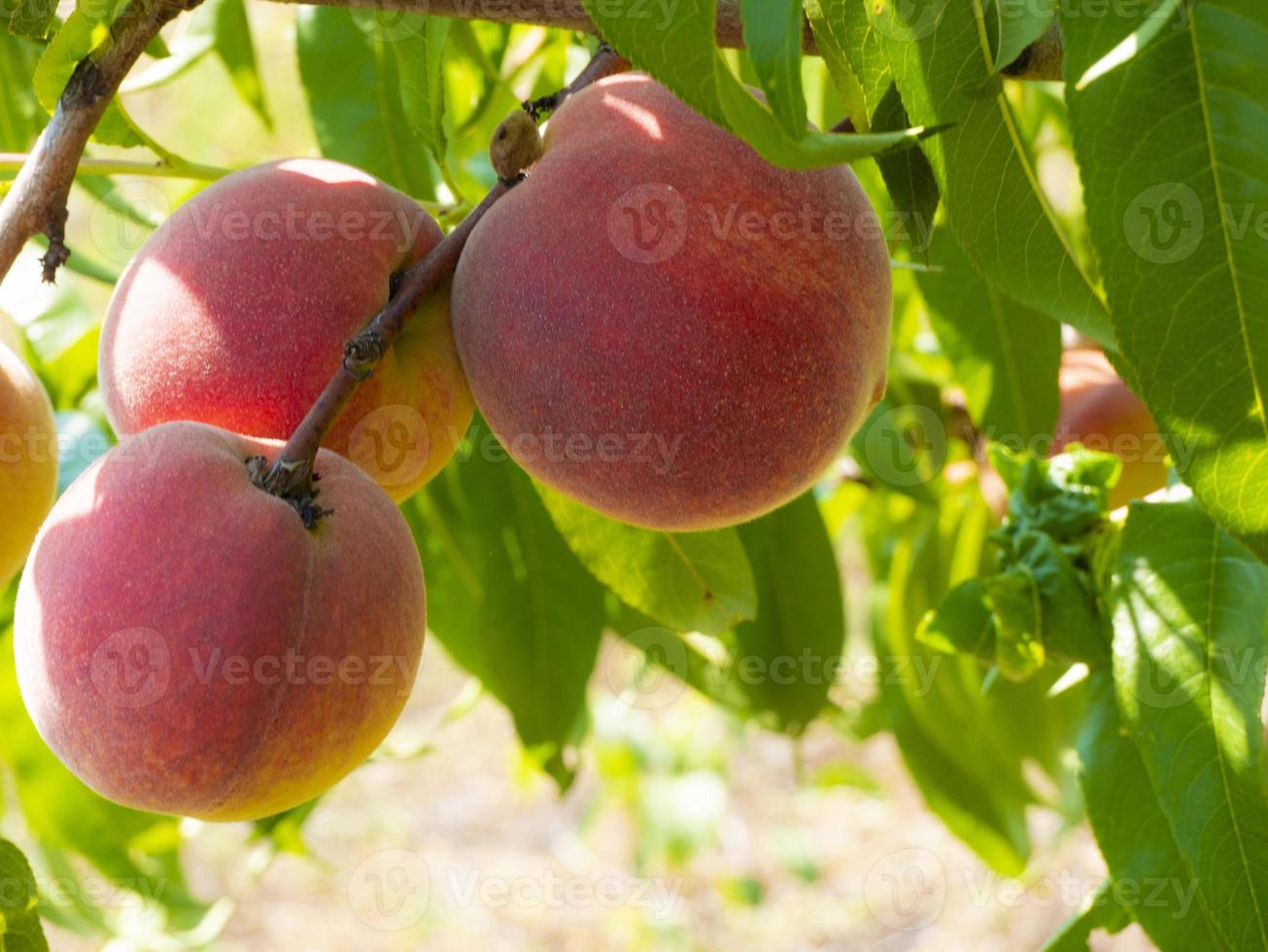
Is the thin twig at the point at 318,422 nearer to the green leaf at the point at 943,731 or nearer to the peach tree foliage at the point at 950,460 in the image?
the peach tree foliage at the point at 950,460

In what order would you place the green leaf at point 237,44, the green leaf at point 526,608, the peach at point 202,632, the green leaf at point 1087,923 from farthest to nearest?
1. the green leaf at point 237,44
2. the green leaf at point 526,608
3. the green leaf at point 1087,923
4. the peach at point 202,632

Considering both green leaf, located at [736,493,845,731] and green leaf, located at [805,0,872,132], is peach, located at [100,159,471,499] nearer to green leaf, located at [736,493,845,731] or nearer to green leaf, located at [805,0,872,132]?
green leaf, located at [805,0,872,132]

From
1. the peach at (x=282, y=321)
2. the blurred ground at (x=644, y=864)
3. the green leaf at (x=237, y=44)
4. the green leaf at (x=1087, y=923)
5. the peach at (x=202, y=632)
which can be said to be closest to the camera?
the peach at (x=202, y=632)

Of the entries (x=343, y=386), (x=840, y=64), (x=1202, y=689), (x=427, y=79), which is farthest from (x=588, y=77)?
(x=1202, y=689)

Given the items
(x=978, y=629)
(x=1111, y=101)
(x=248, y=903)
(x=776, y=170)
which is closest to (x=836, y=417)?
(x=776, y=170)

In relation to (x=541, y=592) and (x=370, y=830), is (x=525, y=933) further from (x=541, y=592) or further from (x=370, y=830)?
(x=541, y=592)

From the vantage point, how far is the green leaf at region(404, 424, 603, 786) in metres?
1.44

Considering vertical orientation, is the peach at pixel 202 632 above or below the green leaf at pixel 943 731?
above

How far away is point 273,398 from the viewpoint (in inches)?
32.9

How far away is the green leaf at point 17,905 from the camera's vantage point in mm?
879

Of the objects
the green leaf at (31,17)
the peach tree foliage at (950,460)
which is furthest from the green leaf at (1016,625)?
the green leaf at (31,17)

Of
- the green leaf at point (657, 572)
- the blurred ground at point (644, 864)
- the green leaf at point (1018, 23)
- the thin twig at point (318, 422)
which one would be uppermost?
the green leaf at point (1018, 23)

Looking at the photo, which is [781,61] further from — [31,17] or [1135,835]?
[1135,835]

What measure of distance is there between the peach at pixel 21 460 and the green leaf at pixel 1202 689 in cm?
75
